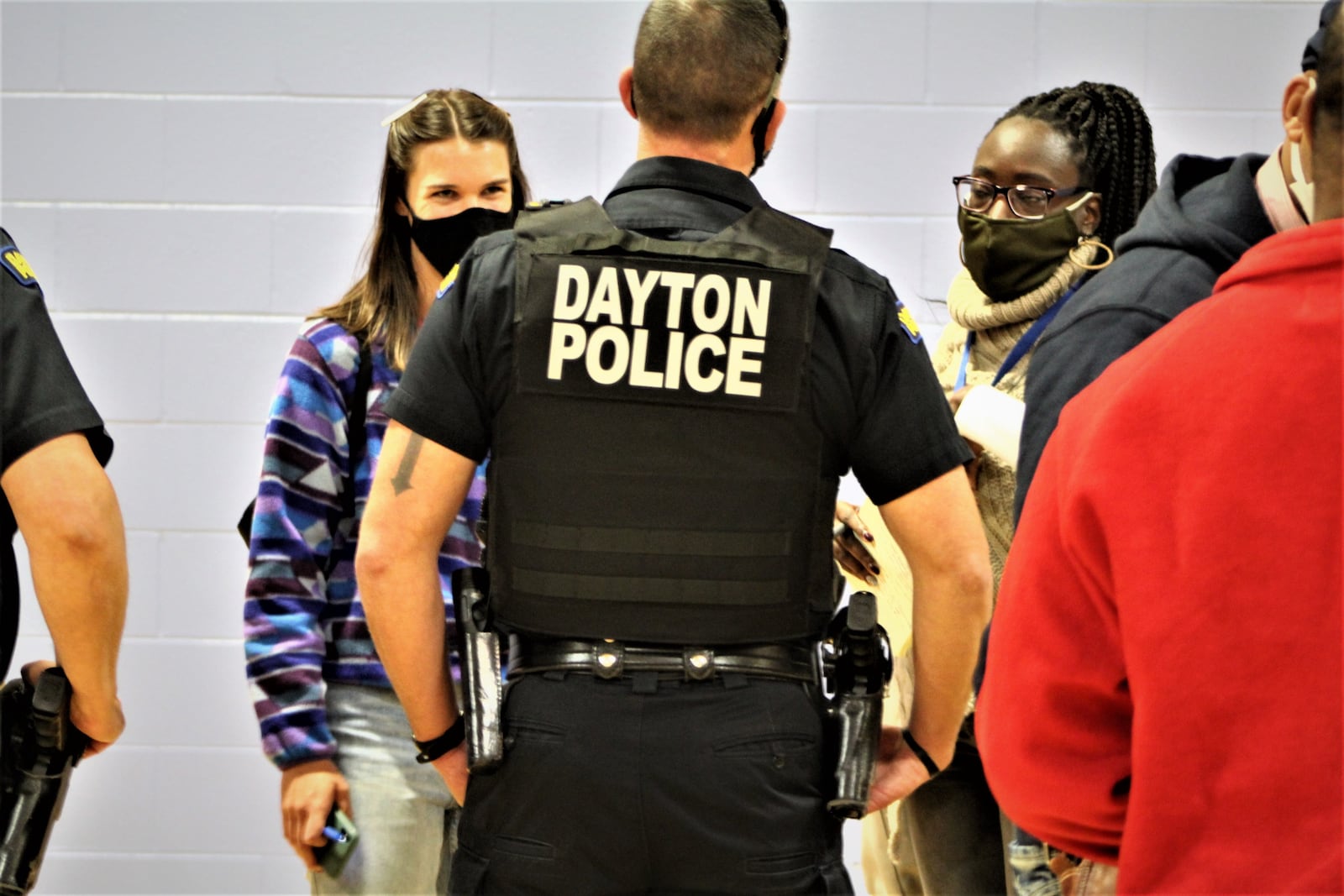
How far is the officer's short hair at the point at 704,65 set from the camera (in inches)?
62.3

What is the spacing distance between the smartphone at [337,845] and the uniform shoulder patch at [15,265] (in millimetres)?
820

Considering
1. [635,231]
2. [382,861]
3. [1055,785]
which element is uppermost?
[635,231]

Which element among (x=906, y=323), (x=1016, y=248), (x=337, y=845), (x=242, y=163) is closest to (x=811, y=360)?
(x=906, y=323)

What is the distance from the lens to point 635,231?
158 centimetres

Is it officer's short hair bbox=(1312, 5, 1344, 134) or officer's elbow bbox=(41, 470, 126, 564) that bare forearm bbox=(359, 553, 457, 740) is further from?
officer's short hair bbox=(1312, 5, 1344, 134)

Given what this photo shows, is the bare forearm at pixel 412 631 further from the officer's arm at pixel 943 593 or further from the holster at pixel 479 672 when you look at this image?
the officer's arm at pixel 943 593

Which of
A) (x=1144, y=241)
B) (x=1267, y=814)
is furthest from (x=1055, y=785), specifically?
(x=1144, y=241)

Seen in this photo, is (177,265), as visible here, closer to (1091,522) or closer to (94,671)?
(94,671)

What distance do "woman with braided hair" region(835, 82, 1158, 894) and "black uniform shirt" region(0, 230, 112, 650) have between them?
117 centimetres

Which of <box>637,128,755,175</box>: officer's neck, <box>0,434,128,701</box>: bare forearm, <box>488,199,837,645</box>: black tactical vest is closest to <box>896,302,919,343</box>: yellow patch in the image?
<box>488,199,837,645</box>: black tactical vest

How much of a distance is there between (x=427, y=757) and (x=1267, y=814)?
1.05 meters

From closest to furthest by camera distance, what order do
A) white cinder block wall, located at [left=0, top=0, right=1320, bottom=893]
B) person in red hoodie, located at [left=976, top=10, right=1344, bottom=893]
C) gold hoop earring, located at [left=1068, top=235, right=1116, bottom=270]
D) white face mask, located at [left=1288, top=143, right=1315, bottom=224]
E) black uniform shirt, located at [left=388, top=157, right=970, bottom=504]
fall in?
person in red hoodie, located at [left=976, top=10, right=1344, bottom=893]
white face mask, located at [left=1288, top=143, right=1315, bottom=224]
black uniform shirt, located at [left=388, top=157, right=970, bottom=504]
gold hoop earring, located at [left=1068, top=235, right=1116, bottom=270]
white cinder block wall, located at [left=0, top=0, right=1320, bottom=893]

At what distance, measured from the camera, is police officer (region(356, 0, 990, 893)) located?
1.50 meters

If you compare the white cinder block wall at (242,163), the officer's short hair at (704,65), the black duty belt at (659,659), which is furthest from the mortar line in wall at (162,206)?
the black duty belt at (659,659)
